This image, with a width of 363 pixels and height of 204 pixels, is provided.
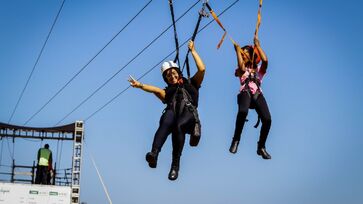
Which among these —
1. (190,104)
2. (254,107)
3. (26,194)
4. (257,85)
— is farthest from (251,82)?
(26,194)

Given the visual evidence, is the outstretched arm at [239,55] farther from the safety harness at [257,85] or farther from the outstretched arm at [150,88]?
the outstretched arm at [150,88]

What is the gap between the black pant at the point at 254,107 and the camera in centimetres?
686

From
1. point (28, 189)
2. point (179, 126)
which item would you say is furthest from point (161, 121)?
point (28, 189)

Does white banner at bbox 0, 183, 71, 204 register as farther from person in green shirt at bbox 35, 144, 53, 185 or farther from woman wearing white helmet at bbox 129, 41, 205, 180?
woman wearing white helmet at bbox 129, 41, 205, 180

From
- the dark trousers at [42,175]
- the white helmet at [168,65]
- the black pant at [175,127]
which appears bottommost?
the black pant at [175,127]

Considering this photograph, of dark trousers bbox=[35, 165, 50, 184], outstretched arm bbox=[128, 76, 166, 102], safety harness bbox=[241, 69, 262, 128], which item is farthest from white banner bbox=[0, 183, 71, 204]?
safety harness bbox=[241, 69, 262, 128]

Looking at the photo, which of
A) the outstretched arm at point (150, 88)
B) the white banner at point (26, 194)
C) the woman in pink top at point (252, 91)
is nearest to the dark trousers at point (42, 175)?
the white banner at point (26, 194)

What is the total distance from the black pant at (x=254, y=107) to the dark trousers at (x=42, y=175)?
12864 millimetres

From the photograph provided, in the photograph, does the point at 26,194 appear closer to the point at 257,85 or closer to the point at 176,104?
the point at 176,104

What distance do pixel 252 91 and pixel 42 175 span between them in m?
13.7

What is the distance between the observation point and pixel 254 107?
7020mm

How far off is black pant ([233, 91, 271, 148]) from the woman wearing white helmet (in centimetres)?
59

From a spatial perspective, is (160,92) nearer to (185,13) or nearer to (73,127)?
(185,13)

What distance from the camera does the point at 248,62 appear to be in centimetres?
706
